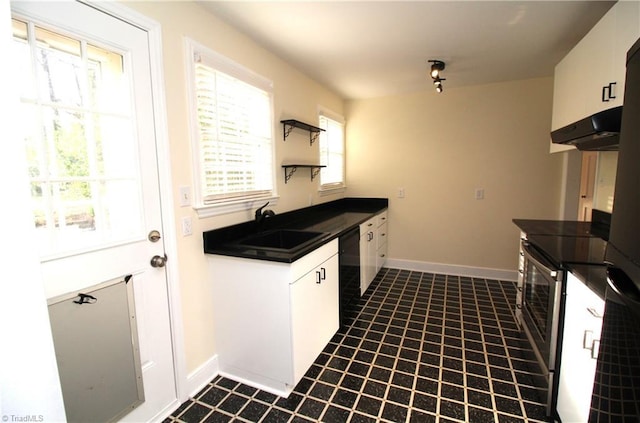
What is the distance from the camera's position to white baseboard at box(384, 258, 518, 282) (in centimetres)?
372

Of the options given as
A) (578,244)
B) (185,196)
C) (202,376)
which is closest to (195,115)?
(185,196)

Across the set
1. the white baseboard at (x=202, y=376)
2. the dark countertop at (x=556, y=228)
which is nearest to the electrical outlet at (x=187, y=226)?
the white baseboard at (x=202, y=376)

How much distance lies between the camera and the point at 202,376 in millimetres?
1957

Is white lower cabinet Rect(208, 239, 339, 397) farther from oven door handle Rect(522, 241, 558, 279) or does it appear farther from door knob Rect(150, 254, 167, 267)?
oven door handle Rect(522, 241, 558, 279)

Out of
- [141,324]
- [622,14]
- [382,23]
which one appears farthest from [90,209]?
[622,14]

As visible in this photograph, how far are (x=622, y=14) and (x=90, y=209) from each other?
2753 mm

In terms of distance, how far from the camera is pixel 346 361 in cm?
219

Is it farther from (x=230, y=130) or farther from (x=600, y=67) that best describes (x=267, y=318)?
(x=600, y=67)

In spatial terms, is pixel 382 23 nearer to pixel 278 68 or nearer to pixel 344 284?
pixel 278 68

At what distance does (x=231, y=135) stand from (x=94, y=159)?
3.02ft

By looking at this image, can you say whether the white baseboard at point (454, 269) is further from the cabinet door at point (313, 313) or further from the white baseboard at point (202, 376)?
the white baseboard at point (202, 376)

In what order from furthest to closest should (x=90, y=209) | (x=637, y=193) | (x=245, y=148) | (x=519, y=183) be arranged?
(x=519, y=183), (x=245, y=148), (x=90, y=209), (x=637, y=193)

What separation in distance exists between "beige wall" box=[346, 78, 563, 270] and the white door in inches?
123

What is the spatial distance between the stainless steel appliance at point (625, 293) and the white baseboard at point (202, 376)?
1.93 m
